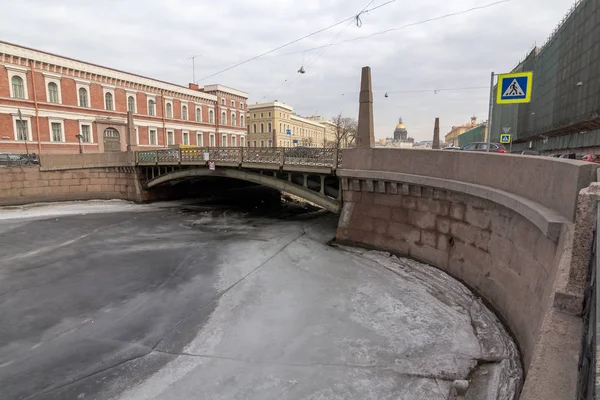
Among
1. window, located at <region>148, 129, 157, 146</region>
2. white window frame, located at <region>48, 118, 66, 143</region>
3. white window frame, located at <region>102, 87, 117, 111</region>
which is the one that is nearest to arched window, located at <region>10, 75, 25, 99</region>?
white window frame, located at <region>48, 118, 66, 143</region>

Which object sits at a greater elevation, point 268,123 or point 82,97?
point 268,123

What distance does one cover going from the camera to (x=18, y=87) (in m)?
25.4

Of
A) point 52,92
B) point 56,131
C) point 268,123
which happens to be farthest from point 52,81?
point 268,123

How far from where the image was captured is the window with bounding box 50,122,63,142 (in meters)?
27.6

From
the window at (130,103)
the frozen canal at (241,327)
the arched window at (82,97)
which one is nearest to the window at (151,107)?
the window at (130,103)

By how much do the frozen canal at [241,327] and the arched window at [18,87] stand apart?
20077mm

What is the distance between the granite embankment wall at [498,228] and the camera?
2.46 m

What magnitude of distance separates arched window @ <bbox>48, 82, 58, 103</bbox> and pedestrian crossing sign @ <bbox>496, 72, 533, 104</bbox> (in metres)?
31.0

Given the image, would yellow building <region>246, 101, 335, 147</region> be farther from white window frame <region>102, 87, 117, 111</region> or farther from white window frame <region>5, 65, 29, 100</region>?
white window frame <region>5, 65, 29, 100</region>

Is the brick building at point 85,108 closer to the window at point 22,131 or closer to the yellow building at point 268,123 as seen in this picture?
the window at point 22,131

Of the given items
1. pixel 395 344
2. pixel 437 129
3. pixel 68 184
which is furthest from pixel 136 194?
pixel 395 344

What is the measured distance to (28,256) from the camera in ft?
34.4

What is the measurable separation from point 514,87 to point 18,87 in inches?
1216

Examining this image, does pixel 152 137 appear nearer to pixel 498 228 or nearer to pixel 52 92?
pixel 52 92
